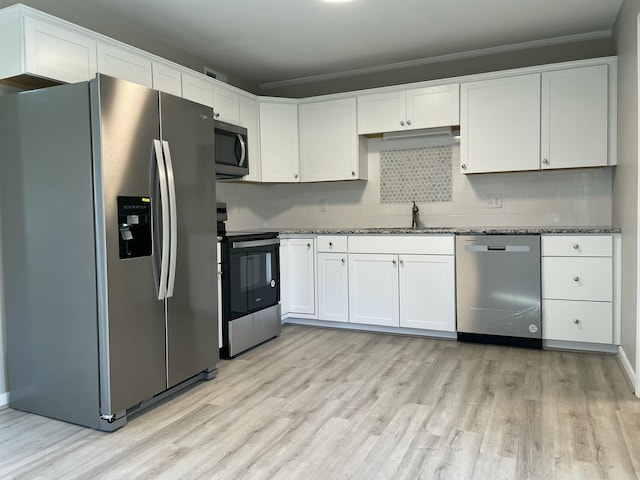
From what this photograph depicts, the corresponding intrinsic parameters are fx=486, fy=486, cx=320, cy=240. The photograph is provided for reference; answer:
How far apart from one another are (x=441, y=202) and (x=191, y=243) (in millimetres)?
2499

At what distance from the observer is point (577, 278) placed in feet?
11.4

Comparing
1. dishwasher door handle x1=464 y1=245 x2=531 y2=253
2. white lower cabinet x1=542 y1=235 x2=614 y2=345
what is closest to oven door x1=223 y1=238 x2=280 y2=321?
dishwasher door handle x1=464 y1=245 x2=531 y2=253

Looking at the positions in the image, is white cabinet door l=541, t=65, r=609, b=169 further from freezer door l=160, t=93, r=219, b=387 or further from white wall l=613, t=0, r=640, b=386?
freezer door l=160, t=93, r=219, b=387

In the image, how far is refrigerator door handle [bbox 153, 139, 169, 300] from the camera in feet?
8.46

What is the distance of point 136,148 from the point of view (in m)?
2.48

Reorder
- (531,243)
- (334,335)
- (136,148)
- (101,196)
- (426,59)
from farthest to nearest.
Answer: (426,59) → (334,335) → (531,243) → (136,148) → (101,196)

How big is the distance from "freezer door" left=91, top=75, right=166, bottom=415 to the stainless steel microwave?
1171 mm

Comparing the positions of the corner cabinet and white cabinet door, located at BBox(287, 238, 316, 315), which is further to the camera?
white cabinet door, located at BBox(287, 238, 316, 315)

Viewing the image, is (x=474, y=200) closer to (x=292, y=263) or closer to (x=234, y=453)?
(x=292, y=263)

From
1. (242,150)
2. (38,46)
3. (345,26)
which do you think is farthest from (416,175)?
(38,46)

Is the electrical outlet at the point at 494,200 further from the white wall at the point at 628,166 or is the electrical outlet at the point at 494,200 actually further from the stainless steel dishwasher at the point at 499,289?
the white wall at the point at 628,166

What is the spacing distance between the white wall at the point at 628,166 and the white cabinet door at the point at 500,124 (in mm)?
593

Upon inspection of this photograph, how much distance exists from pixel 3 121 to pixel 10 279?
0.85 m

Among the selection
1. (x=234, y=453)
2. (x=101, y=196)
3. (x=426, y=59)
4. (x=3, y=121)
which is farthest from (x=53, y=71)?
(x=426, y=59)
